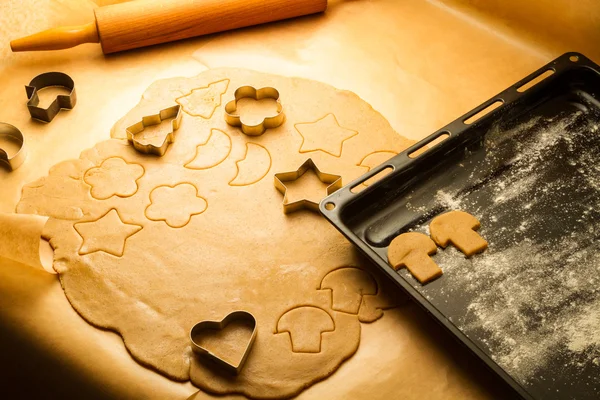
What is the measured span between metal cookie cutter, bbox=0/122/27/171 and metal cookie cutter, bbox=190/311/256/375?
68 centimetres

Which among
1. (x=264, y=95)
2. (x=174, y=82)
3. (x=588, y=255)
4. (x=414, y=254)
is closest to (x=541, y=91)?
(x=588, y=255)

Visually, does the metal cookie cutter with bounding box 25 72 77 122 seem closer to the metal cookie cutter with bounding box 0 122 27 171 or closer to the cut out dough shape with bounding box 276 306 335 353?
the metal cookie cutter with bounding box 0 122 27 171

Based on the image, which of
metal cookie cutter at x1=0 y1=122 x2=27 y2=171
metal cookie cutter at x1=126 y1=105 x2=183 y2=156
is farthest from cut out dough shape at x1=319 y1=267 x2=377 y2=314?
metal cookie cutter at x1=0 y1=122 x2=27 y2=171

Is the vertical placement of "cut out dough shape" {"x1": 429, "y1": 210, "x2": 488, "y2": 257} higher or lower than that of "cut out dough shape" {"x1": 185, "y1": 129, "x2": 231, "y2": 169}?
lower

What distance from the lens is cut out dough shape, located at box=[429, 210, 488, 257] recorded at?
1.31m

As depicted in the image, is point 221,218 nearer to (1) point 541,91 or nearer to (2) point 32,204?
(2) point 32,204

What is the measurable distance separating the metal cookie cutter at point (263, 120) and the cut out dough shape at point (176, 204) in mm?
231

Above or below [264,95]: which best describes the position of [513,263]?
below

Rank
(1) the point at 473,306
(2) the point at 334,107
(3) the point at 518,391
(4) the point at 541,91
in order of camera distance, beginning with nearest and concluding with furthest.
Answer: (3) the point at 518,391, (1) the point at 473,306, (4) the point at 541,91, (2) the point at 334,107

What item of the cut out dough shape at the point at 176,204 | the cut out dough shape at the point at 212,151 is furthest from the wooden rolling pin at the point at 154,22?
the cut out dough shape at the point at 176,204

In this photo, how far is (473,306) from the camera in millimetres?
1232

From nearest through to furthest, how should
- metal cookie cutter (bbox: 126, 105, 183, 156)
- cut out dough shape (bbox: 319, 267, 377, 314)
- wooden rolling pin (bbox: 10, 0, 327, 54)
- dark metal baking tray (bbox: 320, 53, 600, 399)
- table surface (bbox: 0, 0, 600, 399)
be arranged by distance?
dark metal baking tray (bbox: 320, 53, 600, 399), cut out dough shape (bbox: 319, 267, 377, 314), metal cookie cutter (bbox: 126, 105, 183, 156), table surface (bbox: 0, 0, 600, 399), wooden rolling pin (bbox: 10, 0, 327, 54)

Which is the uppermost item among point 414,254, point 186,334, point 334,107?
point 334,107

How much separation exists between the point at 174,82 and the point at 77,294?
706 mm
